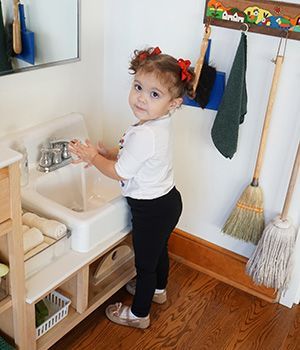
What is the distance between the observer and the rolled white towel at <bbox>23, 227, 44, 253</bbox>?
4.84 ft

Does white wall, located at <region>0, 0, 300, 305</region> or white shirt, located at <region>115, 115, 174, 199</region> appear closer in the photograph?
white shirt, located at <region>115, 115, 174, 199</region>

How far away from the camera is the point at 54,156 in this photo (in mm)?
1848

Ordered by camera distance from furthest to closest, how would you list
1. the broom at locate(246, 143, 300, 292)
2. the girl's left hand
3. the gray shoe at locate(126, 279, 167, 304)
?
the gray shoe at locate(126, 279, 167, 304), the broom at locate(246, 143, 300, 292), the girl's left hand

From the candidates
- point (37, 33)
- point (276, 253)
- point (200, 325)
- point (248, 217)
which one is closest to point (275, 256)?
point (276, 253)

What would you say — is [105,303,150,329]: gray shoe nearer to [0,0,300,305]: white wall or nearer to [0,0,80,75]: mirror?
[0,0,300,305]: white wall

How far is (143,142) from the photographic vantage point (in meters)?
1.50

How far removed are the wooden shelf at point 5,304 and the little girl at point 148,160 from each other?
18.9 inches

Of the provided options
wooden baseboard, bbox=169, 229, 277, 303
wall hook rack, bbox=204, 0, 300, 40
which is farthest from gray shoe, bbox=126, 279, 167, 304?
wall hook rack, bbox=204, 0, 300, 40

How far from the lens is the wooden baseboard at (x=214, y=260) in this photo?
205 cm

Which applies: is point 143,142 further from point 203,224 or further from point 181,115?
point 203,224

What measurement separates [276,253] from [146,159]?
685 mm

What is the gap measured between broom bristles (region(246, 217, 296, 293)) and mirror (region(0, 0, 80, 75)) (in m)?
1.02

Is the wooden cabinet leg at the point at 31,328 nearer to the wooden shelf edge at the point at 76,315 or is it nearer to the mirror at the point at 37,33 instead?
the wooden shelf edge at the point at 76,315

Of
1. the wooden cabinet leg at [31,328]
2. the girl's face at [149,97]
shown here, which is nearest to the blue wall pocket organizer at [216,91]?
the girl's face at [149,97]
